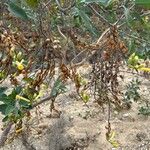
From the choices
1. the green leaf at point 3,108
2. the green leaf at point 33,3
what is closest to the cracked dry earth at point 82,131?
the green leaf at point 3,108

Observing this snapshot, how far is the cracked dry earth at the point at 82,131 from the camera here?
2.62 meters

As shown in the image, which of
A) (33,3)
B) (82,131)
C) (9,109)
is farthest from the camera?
(82,131)

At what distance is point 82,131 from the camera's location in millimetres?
2701

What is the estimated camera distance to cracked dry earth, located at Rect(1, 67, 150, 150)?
2617 mm

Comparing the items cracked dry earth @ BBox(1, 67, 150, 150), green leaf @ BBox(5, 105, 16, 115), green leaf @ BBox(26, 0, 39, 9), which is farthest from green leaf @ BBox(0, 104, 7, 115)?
cracked dry earth @ BBox(1, 67, 150, 150)

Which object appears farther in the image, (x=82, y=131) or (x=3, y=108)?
(x=82, y=131)

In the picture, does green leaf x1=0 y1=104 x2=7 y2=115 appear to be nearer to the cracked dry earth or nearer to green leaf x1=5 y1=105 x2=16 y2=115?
green leaf x1=5 y1=105 x2=16 y2=115

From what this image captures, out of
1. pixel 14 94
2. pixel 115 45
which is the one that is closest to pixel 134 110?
pixel 14 94

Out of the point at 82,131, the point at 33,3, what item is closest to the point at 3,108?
the point at 33,3

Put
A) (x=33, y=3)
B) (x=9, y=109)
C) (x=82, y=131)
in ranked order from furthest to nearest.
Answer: (x=82, y=131)
(x=9, y=109)
(x=33, y=3)

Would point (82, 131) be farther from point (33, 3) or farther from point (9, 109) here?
point (33, 3)

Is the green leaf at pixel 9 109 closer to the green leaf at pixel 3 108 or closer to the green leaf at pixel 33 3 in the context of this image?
the green leaf at pixel 3 108

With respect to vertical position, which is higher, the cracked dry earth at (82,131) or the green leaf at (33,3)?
the green leaf at (33,3)

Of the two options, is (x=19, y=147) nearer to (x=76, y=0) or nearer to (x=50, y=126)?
(x=50, y=126)
